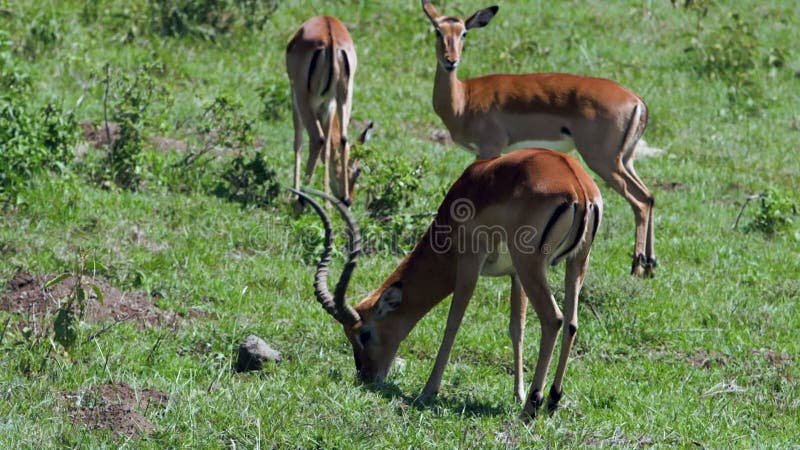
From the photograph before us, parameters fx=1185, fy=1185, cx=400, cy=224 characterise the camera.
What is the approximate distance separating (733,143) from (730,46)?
6.64ft

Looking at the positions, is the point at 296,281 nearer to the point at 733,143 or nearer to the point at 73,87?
the point at 73,87

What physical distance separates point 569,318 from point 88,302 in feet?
8.06

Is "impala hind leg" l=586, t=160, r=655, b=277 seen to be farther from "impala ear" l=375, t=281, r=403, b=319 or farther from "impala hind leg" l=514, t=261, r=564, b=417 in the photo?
"impala hind leg" l=514, t=261, r=564, b=417

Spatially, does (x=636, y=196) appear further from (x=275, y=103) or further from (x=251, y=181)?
(x=275, y=103)

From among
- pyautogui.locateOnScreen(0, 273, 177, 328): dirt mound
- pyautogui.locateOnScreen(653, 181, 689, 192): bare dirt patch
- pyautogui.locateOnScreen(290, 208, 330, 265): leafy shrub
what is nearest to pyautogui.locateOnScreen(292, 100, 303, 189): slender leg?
pyautogui.locateOnScreen(290, 208, 330, 265): leafy shrub

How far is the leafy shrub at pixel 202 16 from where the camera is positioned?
1188 centimetres

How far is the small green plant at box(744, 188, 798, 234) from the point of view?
8562 millimetres

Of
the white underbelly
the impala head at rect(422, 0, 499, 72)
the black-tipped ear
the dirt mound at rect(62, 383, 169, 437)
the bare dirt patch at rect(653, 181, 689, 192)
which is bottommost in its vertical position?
the bare dirt patch at rect(653, 181, 689, 192)

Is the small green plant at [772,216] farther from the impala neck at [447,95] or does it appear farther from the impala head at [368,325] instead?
the impala head at [368,325]

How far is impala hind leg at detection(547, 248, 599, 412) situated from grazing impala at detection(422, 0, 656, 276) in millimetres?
2598

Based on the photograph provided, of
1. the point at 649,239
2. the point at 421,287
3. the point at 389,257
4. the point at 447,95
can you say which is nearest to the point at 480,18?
the point at 447,95

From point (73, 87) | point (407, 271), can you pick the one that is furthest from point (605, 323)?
point (73, 87)

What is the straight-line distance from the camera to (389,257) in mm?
7562

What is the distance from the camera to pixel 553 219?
5.00 meters
